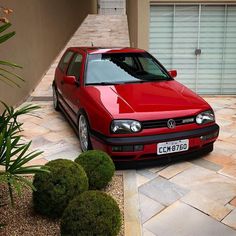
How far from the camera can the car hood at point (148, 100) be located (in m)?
3.88

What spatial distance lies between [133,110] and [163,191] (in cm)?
97

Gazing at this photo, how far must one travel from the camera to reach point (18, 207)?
3199 mm

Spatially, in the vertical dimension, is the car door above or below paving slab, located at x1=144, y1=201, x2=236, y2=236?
above

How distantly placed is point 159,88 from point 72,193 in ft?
7.12

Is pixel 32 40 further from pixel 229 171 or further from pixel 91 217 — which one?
pixel 91 217

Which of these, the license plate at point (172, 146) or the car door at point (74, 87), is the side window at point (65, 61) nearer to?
the car door at point (74, 87)

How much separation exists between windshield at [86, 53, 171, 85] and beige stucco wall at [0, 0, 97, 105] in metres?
2.23

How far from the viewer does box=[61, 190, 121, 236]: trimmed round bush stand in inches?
98.4

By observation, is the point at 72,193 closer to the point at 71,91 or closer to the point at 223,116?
the point at 71,91

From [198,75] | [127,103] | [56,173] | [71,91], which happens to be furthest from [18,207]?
[198,75]

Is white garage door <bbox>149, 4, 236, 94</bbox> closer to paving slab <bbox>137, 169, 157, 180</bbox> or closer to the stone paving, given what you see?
the stone paving

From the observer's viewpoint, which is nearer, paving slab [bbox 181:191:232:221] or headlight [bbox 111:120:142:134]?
paving slab [bbox 181:191:232:221]

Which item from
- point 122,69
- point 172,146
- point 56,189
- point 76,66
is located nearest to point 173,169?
point 172,146

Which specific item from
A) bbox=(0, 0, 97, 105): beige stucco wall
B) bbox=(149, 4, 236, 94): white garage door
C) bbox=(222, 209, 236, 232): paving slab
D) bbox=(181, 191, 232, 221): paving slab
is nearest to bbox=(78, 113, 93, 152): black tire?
bbox=(181, 191, 232, 221): paving slab
